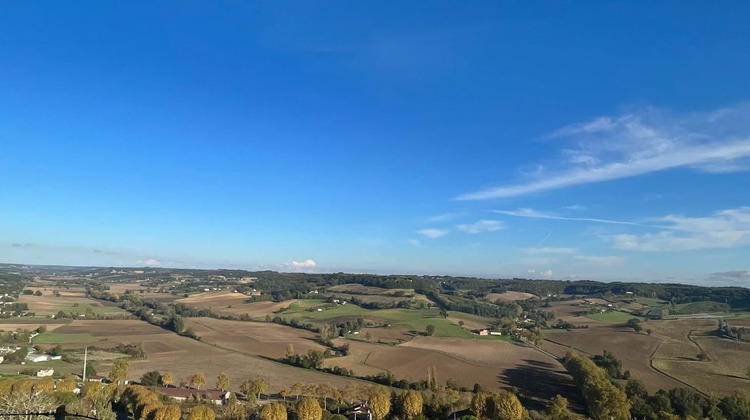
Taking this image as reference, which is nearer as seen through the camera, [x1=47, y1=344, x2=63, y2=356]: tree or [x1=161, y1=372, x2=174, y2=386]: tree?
[x1=161, y1=372, x2=174, y2=386]: tree

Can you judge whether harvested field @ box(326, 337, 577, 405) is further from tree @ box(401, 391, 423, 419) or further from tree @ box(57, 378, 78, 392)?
tree @ box(57, 378, 78, 392)

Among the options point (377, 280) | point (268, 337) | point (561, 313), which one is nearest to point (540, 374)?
point (268, 337)

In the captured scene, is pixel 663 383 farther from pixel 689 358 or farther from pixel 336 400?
pixel 336 400

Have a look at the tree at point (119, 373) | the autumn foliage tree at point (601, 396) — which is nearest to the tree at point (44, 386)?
the tree at point (119, 373)

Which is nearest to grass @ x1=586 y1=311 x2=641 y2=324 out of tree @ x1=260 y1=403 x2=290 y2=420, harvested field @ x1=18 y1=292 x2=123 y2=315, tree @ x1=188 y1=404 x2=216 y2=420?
tree @ x1=260 y1=403 x2=290 y2=420

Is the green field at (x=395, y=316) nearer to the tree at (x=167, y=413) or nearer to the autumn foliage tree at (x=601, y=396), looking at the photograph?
the autumn foliage tree at (x=601, y=396)

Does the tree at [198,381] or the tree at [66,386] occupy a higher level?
the tree at [66,386]

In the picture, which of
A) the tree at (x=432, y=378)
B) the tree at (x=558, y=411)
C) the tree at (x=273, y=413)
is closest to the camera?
the tree at (x=273, y=413)
